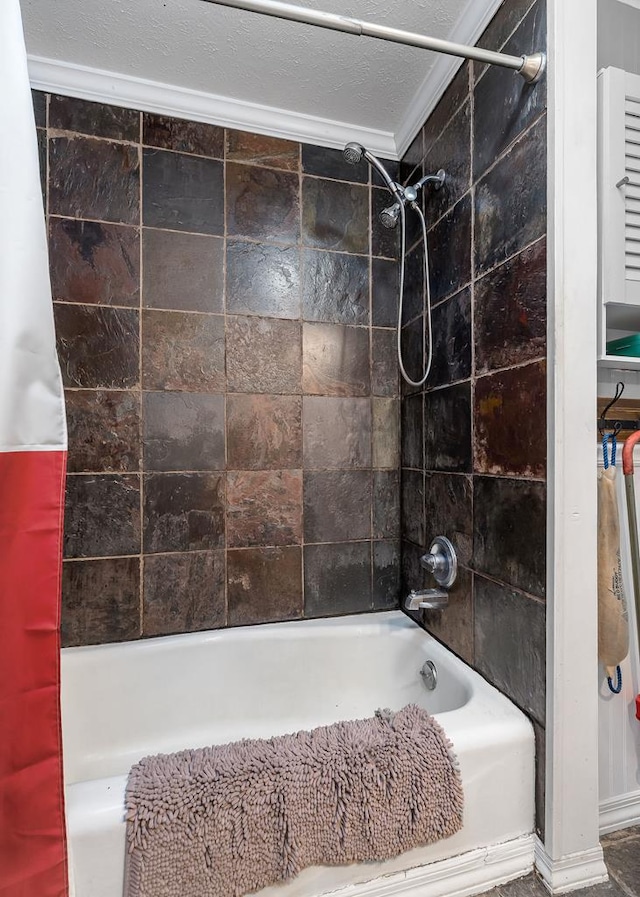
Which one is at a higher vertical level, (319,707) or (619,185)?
(619,185)

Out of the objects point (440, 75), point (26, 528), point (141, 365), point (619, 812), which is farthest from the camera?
point (141, 365)

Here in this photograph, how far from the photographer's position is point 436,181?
1.55 m

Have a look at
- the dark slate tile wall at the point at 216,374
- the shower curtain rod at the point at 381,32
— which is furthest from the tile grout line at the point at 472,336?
the shower curtain rod at the point at 381,32

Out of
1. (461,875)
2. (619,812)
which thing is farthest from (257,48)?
(619,812)

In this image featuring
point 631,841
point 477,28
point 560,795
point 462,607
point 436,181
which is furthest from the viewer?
point 436,181

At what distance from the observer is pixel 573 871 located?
106cm

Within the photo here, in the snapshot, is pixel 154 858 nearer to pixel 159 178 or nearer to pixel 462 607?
pixel 462 607

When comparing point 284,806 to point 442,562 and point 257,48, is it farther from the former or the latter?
point 257,48

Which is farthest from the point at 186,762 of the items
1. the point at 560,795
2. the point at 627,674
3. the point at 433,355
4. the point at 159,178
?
the point at 159,178

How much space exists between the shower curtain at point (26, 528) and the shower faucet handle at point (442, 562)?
3.62 feet

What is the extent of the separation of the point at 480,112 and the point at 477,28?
9.0 inches

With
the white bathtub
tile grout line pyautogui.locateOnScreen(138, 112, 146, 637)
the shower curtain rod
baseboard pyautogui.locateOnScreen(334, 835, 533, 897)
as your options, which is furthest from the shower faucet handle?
the shower curtain rod

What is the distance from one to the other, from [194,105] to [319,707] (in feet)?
7.40

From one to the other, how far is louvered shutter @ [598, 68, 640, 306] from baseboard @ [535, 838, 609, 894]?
4.34 feet
